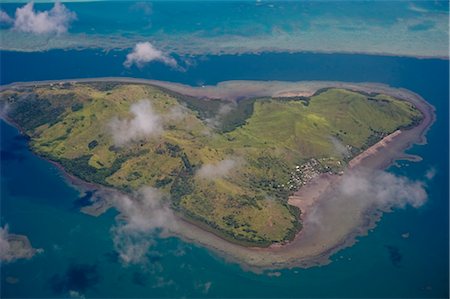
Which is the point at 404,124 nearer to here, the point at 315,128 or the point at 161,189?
the point at 315,128

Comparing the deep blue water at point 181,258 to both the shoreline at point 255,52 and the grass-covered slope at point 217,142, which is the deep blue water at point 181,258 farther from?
the shoreline at point 255,52

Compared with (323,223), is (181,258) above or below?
above

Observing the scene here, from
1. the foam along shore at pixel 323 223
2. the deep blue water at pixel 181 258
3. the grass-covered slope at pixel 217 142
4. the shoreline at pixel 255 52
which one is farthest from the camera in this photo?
the shoreline at pixel 255 52

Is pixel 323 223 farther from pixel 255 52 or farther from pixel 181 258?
pixel 255 52

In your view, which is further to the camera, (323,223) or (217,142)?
(217,142)

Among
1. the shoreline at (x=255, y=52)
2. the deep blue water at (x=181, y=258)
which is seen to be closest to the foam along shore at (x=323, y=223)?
the deep blue water at (x=181, y=258)

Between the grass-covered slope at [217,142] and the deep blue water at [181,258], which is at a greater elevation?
the grass-covered slope at [217,142]

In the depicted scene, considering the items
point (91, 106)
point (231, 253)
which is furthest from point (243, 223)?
point (91, 106)

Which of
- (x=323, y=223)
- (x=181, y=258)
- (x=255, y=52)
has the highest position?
(x=255, y=52)

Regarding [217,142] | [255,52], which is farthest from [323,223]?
[255,52]
